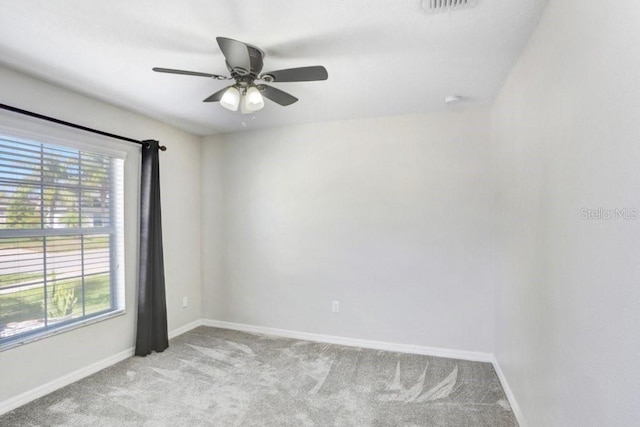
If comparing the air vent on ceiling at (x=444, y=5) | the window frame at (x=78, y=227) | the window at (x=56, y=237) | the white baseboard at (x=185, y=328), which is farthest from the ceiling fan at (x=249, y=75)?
the white baseboard at (x=185, y=328)

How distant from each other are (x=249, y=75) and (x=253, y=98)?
5.4 inches

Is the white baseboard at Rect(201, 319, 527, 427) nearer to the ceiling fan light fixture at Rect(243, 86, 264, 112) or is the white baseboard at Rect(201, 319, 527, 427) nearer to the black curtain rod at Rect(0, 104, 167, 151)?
the black curtain rod at Rect(0, 104, 167, 151)

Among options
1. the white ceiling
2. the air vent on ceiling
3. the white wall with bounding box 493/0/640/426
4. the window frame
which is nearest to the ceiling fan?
the white ceiling

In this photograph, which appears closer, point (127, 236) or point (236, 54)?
point (236, 54)

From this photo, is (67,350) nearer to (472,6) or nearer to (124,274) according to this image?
(124,274)

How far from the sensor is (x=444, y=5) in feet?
5.35

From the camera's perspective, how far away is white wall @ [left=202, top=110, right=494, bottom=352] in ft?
10.4

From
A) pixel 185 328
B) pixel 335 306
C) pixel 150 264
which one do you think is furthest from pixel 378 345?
pixel 150 264

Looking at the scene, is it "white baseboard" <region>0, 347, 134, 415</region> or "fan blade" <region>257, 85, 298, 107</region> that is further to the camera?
"white baseboard" <region>0, 347, 134, 415</region>

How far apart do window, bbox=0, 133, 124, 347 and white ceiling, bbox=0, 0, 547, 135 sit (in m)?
0.64

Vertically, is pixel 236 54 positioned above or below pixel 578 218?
above

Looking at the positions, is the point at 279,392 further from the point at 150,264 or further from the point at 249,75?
the point at 249,75

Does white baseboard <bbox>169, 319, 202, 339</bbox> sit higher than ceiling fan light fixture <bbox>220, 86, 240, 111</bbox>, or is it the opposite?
ceiling fan light fixture <bbox>220, 86, 240, 111</bbox>

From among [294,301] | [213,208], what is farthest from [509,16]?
[213,208]
